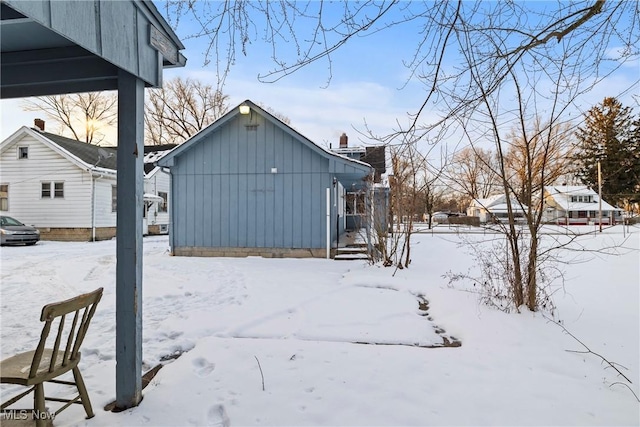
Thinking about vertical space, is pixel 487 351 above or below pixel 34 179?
below

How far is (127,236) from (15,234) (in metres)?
15.3

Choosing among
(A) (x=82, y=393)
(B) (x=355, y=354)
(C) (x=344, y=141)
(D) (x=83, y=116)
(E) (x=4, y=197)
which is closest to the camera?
(A) (x=82, y=393)

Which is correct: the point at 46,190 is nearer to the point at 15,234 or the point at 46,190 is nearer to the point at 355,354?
the point at 15,234

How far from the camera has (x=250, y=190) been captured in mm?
10719

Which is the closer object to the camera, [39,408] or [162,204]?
[39,408]

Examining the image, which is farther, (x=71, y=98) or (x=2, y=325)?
(x=71, y=98)

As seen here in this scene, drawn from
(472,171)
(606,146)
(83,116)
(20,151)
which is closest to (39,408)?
(472,171)

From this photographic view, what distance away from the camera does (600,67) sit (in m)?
3.27

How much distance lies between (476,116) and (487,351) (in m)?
2.74

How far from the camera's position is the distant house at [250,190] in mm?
10453

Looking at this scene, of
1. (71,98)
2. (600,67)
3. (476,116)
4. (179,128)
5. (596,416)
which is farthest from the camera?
(179,128)

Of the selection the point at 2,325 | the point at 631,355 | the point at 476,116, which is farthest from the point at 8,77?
the point at 631,355

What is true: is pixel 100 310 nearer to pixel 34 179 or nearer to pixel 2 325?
pixel 2 325

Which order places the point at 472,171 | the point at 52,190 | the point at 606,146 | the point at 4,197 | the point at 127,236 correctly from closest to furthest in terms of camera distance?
the point at 127,236
the point at 472,171
the point at 606,146
the point at 52,190
the point at 4,197
